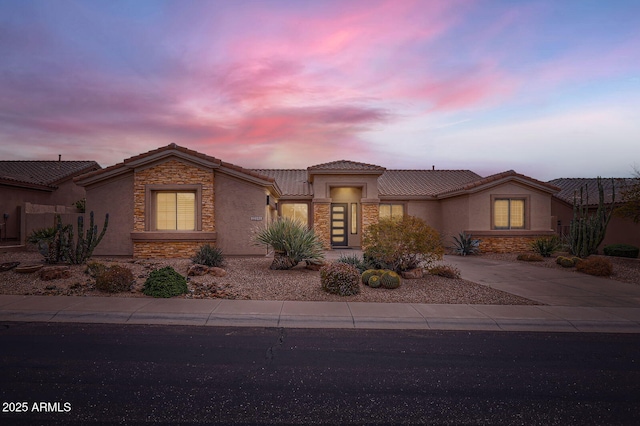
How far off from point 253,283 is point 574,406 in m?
8.09

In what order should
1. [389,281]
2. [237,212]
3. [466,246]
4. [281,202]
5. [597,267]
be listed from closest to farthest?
[389,281], [597,267], [237,212], [466,246], [281,202]

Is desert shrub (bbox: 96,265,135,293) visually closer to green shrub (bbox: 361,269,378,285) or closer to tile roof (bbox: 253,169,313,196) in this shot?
green shrub (bbox: 361,269,378,285)

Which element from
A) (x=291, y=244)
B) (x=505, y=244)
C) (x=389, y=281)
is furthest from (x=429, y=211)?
(x=389, y=281)

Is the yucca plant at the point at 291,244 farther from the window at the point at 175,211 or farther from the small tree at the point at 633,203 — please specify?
the small tree at the point at 633,203

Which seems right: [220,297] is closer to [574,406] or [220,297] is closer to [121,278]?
[121,278]

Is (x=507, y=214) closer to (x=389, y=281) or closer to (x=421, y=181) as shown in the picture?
(x=421, y=181)

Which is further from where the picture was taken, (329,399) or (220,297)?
(220,297)

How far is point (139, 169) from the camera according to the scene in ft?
53.3

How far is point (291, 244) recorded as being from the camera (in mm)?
12555

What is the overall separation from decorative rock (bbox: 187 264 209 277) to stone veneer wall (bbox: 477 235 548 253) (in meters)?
15.5

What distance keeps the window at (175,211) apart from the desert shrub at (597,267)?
624 inches

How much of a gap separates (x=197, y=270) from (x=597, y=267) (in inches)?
544

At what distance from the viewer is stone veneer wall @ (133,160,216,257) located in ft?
52.9

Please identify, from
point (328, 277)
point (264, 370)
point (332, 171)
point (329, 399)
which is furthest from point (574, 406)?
point (332, 171)
